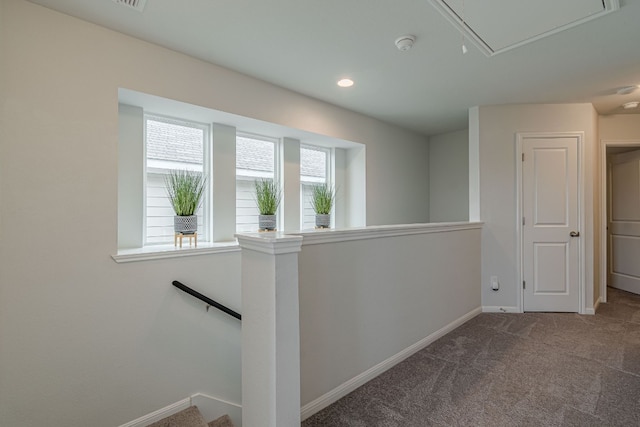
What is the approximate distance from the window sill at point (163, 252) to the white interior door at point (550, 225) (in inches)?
131

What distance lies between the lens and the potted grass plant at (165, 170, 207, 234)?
8.55ft

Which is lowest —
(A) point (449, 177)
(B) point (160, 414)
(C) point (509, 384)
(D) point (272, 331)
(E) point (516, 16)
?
(B) point (160, 414)

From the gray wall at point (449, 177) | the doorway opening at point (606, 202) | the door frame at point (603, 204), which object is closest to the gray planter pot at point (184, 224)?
the gray wall at point (449, 177)

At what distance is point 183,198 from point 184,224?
0.23 metres

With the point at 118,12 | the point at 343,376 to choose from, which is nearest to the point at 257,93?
the point at 118,12

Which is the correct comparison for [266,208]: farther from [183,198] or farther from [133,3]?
[133,3]

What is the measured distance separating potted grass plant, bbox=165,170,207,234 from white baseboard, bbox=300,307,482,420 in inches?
65.4

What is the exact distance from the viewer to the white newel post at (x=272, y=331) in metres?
1.42

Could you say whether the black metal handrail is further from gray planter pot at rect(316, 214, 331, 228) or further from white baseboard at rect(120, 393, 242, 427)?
gray planter pot at rect(316, 214, 331, 228)

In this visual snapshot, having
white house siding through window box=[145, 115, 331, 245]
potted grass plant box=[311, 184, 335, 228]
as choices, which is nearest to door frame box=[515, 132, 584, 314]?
potted grass plant box=[311, 184, 335, 228]

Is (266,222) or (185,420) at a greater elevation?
(266,222)

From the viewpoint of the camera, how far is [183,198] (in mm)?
2650

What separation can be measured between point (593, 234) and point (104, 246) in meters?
4.82

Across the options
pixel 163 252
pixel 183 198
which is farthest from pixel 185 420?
pixel 183 198
